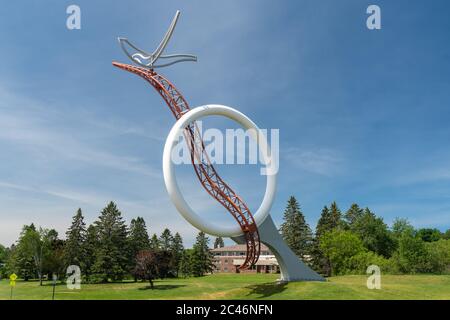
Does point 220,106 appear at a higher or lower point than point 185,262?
higher

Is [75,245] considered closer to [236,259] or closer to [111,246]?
[111,246]

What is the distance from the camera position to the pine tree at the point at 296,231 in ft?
210

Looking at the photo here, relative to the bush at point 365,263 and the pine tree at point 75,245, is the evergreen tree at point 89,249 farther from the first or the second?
the bush at point 365,263

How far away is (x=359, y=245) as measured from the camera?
167ft

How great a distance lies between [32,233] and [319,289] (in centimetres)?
4277

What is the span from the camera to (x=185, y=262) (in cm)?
6706

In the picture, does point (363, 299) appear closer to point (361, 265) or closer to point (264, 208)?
point (264, 208)

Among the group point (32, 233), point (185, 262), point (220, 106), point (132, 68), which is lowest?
point (185, 262)

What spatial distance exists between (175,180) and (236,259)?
184 ft

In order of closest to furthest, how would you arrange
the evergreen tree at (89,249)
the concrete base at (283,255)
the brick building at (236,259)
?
the concrete base at (283,255), the evergreen tree at (89,249), the brick building at (236,259)

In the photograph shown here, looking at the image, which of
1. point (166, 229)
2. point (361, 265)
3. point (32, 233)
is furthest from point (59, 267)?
point (361, 265)

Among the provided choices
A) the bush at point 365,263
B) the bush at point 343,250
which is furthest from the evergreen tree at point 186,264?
the bush at point 365,263

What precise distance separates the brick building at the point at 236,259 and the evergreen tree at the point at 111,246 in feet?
87.4

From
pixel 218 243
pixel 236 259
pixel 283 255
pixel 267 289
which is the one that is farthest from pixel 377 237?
pixel 218 243
